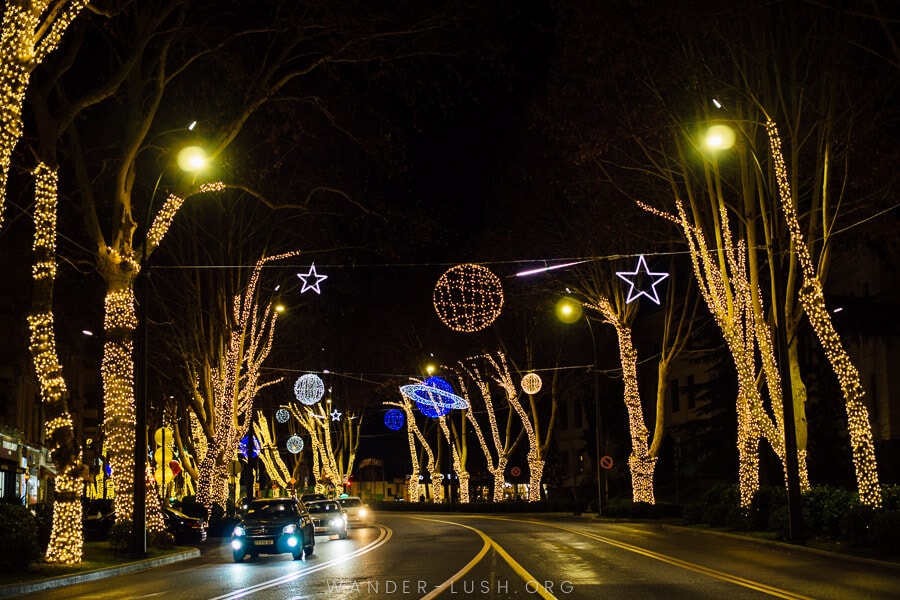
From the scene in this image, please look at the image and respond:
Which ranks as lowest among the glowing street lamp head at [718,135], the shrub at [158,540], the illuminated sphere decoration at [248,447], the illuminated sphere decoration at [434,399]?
the shrub at [158,540]

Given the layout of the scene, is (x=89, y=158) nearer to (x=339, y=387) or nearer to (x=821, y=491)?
(x=821, y=491)

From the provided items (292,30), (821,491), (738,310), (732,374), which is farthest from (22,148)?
(732,374)

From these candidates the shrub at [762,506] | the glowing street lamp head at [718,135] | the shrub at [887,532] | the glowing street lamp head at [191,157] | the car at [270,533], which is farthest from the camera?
the shrub at [762,506]

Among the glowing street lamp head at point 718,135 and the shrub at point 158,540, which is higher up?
the glowing street lamp head at point 718,135

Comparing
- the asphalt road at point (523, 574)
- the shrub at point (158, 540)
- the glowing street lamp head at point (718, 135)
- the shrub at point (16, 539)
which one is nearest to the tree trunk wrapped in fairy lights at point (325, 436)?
the shrub at point (158, 540)

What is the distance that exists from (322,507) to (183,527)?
4942 millimetres

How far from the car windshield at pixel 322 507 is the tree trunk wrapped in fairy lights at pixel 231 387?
6.80 metres

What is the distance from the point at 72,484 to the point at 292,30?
40.2ft

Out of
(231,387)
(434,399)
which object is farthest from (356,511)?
(434,399)

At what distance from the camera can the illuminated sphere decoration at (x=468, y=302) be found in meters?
35.7

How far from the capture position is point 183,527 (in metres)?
35.9

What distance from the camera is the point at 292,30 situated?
85.8 feet

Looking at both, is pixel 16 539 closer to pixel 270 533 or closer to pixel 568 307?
pixel 270 533

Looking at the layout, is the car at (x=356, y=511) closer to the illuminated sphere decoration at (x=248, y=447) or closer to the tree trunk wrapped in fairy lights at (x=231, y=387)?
the tree trunk wrapped in fairy lights at (x=231, y=387)
